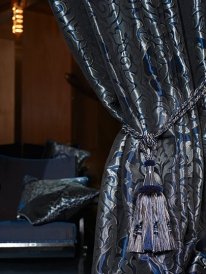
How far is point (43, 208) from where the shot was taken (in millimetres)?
3680

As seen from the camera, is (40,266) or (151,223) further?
(40,266)

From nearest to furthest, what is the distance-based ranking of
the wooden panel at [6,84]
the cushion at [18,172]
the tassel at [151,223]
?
1. the tassel at [151,223]
2. the cushion at [18,172]
3. the wooden panel at [6,84]

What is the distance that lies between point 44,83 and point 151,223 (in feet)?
22.5

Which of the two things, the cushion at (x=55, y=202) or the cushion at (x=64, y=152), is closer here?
the cushion at (x=55, y=202)

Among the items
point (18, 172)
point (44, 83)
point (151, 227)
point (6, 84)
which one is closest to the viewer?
point (151, 227)

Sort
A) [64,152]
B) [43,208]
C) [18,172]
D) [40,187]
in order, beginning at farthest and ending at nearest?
1. [64,152]
2. [18,172]
3. [40,187]
4. [43,208]

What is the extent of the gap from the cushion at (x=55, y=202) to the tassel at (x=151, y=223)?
5.69 feet

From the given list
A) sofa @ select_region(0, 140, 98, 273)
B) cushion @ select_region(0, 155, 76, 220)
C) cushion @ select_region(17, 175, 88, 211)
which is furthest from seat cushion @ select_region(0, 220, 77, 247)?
cushion @ select_region(0, 155, 76, 220)

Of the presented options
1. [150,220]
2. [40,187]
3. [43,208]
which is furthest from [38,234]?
Answer: [150,220]

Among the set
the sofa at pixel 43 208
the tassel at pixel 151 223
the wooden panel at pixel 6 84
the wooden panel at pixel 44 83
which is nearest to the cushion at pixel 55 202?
the sofa at pixel 43 208

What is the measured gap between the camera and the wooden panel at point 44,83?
8477mm

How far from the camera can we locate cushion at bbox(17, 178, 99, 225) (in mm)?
3652

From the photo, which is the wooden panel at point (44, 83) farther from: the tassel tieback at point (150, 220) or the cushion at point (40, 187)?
the tassel tieback at point (150, 220)

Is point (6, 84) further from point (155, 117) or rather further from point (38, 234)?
point (155, 117)
